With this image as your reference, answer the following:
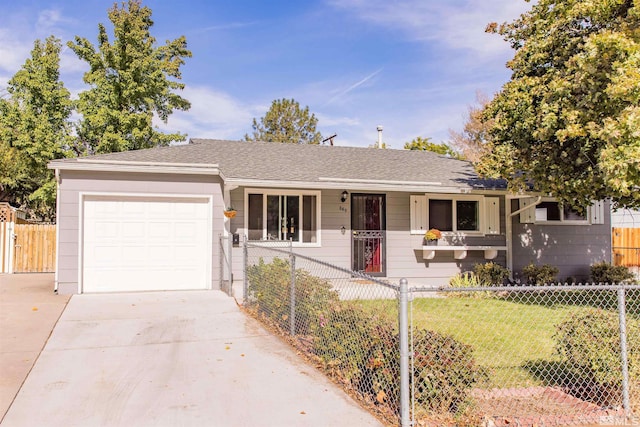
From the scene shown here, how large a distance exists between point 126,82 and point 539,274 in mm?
16818

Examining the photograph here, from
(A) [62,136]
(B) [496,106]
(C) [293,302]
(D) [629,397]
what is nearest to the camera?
(D) [629,397]

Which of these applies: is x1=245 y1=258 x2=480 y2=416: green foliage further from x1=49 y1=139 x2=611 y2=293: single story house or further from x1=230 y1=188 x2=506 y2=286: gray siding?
x1=230 y1=188 x2=506 y2=286: gray siding

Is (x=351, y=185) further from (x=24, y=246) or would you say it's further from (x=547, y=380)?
(x=24, y=246)

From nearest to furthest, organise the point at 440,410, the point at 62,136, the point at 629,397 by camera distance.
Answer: the point at 440,410 → the point at 629,397 → the point at 62,136

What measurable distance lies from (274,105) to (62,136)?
574 inches

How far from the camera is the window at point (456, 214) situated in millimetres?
12328

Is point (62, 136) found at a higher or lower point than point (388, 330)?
higher

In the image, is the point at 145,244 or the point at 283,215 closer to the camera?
the point at 145,244

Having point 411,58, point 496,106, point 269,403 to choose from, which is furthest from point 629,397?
point 411,58

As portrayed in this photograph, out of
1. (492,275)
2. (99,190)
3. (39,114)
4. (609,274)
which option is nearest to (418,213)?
(492,275)

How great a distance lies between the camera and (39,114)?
20391 millimetres

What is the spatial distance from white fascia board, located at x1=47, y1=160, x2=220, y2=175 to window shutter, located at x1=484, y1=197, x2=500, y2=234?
22.4ft

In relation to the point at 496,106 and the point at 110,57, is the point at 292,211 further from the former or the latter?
the point at 110,57

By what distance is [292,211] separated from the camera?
1171 centimetres
